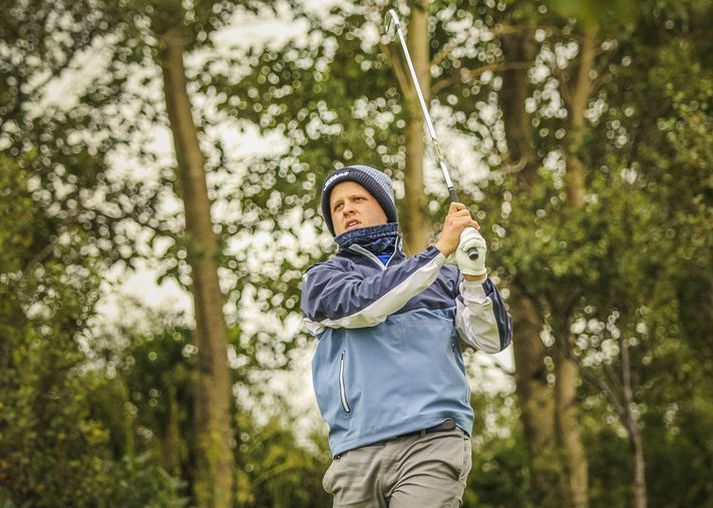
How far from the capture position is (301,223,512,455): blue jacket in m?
3.59

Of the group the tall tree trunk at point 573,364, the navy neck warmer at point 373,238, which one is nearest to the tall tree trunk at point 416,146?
the tall tree trunk at point 573,364

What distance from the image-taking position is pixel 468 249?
140 inches

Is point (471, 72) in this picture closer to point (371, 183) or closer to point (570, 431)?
point (570, 431)

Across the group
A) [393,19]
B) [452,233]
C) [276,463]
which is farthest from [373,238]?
[276,463]

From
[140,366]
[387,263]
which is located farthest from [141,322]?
[387,263]

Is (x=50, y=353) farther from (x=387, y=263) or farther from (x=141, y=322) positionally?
(x=387, y=263)

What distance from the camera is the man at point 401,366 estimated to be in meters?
3.57

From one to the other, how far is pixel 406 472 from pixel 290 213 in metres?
5.65

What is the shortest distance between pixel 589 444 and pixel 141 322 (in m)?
4.41

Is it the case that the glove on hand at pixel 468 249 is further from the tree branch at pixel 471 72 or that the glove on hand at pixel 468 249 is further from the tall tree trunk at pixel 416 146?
the tree branch at pixel 471 72

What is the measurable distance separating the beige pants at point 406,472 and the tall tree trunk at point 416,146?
16.6ft

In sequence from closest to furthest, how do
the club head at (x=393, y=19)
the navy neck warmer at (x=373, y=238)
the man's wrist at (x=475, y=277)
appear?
the man's wrist at (x=475, y=277)
the navy neck warmer at (x=373, y=238)
the club head at (x=393, y=19)

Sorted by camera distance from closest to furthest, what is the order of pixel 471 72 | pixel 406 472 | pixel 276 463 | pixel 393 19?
pixel 406 472 < pixel 393 19 < pixel 471 72 < pixel 276 463

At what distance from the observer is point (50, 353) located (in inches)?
300
